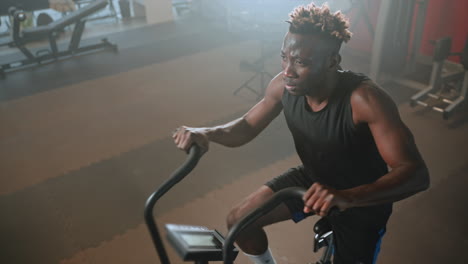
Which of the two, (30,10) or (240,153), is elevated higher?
(30,10)

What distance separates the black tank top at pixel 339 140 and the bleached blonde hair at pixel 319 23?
19cm

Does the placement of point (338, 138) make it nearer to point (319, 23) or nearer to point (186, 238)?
point (319, 23)

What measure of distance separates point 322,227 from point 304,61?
2.30 ft

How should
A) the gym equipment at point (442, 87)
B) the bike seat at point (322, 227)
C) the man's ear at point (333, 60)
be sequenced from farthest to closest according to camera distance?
1. the gym equipment at point (442, 87)
2. the bike seat at point (322, 227)
3. the man's ear at point (333, 60)

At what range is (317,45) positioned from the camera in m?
1.51

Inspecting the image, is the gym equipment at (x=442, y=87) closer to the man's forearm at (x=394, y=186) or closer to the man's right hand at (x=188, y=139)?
the man's forearm at (x=394, y=186)

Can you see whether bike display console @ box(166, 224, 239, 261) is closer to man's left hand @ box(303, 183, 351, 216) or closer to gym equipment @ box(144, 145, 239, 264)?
gym equipment @ box(144, 145, 239, 264)

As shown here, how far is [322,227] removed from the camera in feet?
5.65

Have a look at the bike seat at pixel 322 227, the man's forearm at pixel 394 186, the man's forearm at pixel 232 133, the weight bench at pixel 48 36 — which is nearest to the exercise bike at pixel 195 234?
the man's forearm at pixel 394 186

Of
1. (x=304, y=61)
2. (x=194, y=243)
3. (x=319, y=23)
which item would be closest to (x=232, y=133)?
(x=304, y=61)

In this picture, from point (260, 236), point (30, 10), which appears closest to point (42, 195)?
point (260, 236)

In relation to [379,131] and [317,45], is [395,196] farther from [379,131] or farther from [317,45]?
[317,45]

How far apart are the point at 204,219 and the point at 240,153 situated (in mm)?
885

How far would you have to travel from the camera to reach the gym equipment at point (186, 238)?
116 centimetres
